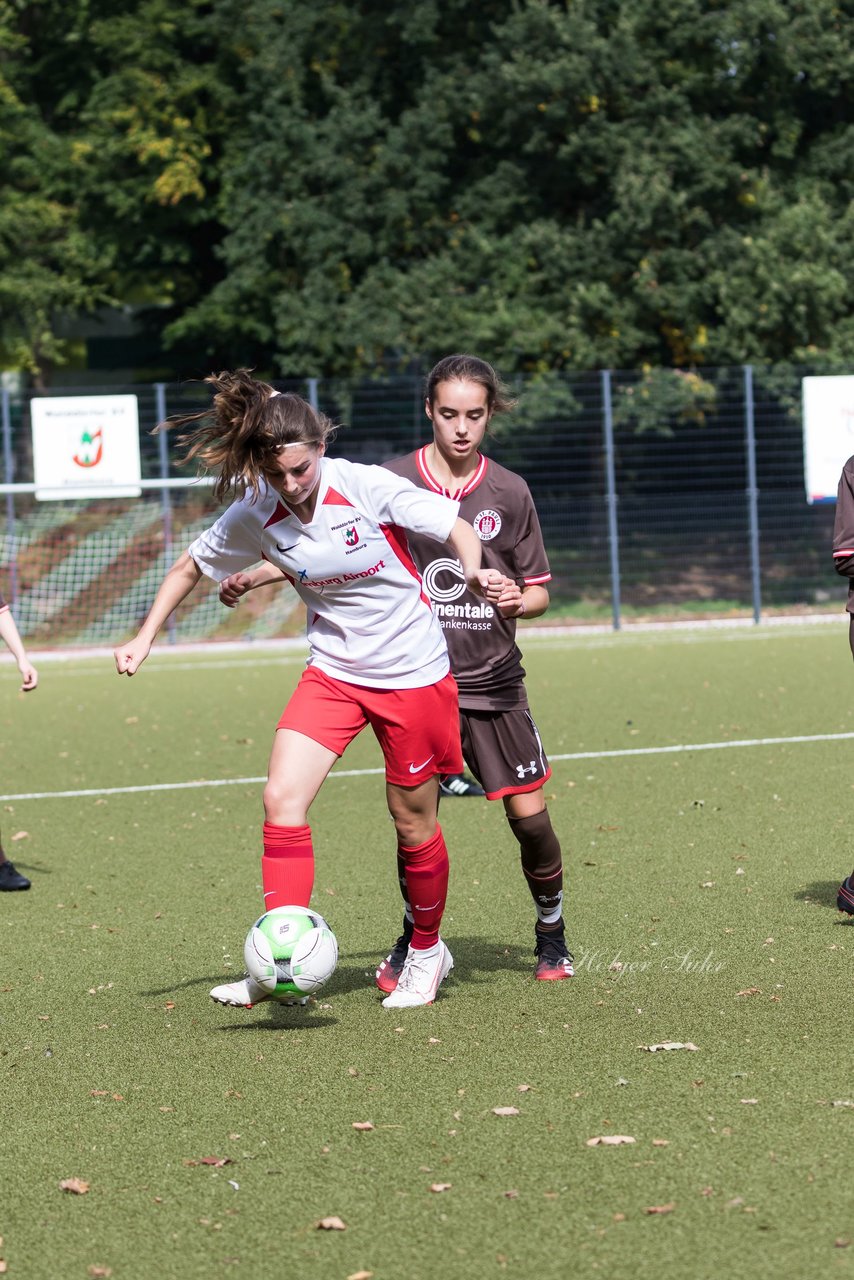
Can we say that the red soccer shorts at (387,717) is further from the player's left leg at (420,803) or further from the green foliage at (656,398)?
the green foliage at (656,398)

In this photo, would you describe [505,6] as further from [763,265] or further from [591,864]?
[591,864]

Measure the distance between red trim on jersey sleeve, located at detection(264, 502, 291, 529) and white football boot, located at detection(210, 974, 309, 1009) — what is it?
4.44 ft

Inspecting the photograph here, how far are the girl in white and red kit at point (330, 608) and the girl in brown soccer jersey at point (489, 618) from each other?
0.26 meters

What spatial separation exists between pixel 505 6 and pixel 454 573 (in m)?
22.9

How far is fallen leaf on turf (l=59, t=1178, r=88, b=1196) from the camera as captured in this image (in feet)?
12.6

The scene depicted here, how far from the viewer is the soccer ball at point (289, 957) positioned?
4945 mm

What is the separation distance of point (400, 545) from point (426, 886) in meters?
1.07

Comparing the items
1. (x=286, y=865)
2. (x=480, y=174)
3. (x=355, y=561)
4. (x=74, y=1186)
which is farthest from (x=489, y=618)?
(x=480, y=174)

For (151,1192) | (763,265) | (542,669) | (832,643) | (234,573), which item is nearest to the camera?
(151,1192)

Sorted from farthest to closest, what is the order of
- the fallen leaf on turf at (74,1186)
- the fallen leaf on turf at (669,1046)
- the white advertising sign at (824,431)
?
1. the white advertising sign at (824,431)
2. the fallen leaf on turf at (669,1046)
3. the fallen leaf on turf at (74,1186)

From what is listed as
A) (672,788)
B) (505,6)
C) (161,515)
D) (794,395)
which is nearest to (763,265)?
(794,395)

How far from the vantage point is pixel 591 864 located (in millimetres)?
7574

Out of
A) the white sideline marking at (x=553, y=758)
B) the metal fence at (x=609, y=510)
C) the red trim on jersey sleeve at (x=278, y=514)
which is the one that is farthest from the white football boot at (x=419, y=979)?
the metal fence at (x=609, y=510)

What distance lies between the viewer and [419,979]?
538 centimetres
